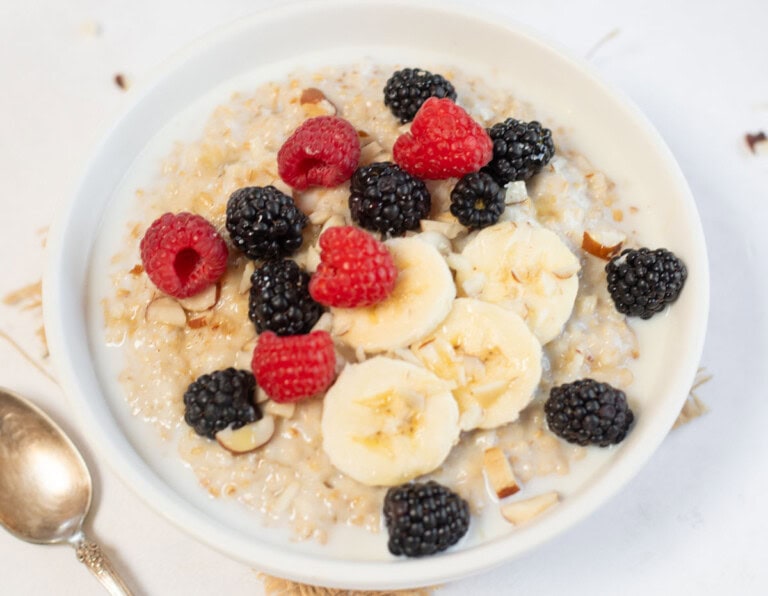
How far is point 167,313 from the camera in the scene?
5.98ft

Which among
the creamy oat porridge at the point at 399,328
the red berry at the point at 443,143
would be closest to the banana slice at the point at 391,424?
the creamy oat porridge at the point at 399,328

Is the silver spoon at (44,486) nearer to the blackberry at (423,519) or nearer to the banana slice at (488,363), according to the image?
the blackberry at (423,519)

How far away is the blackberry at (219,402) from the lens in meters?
1.65

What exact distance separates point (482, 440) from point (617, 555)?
497 mm

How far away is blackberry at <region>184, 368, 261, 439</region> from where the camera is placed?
165cm

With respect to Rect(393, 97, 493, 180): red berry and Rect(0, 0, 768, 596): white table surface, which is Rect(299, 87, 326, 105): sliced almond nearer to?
Rect(393, 97, 493, 180): red berry

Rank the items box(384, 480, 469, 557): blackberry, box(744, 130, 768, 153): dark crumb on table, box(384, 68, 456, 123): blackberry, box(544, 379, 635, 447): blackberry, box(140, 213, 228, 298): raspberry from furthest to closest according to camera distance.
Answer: box(744, 130, 768, 153): dark crumb on table < box(384, 68, 456, 123): blackberry < box(140, 213, 228, 298): raspberry < box(544, 379, 635, 447): blackberry < box(384, 480, 469, 557): blackberry

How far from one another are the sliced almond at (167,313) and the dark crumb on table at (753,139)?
1.71 metres

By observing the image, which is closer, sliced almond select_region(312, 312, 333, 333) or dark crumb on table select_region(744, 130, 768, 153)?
sliced almond select_region(312, 312, 333, 333)

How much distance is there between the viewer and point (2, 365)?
209cm

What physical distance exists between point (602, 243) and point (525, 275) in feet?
0.77

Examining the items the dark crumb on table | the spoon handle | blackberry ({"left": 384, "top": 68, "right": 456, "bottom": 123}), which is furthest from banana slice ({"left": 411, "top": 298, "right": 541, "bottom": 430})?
the dark crumb on table

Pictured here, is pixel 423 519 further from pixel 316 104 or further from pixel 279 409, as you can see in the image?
pixel 316 104

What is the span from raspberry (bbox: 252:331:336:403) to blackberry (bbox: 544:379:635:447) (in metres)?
0.49
